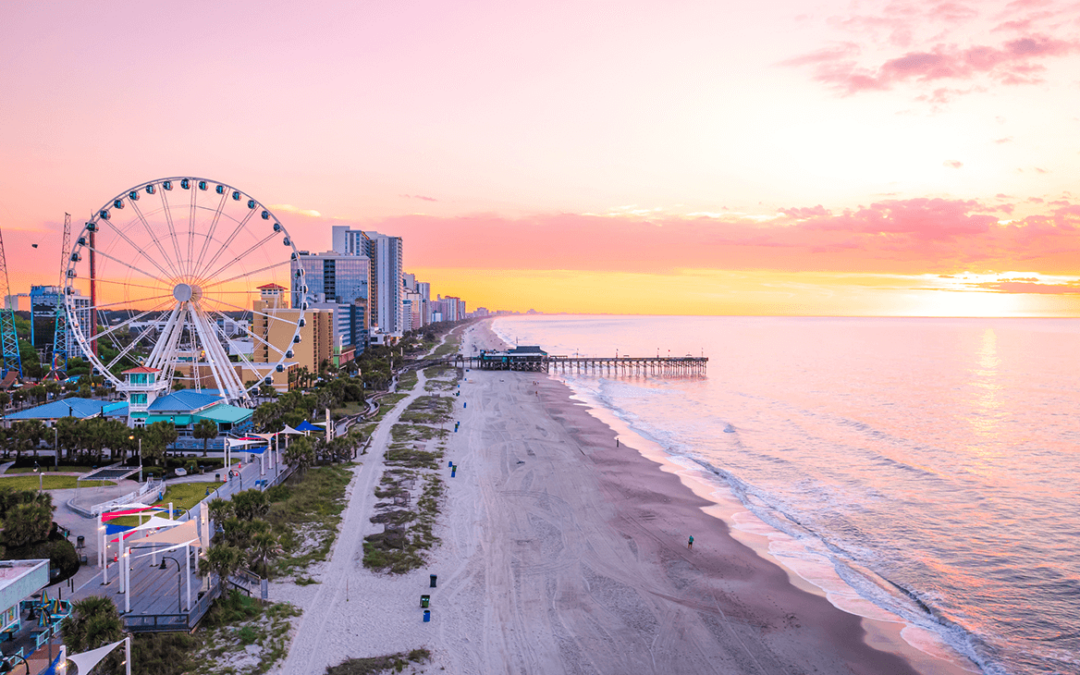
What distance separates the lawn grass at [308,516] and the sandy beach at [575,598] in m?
0.79

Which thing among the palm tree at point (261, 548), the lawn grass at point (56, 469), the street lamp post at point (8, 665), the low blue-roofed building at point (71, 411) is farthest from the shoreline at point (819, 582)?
the low blue-roofed building at point (71, 411)

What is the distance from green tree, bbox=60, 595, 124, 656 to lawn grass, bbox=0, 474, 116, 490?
22313mm

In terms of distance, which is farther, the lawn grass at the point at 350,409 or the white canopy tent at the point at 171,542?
the lawn grass at the point at 350,409

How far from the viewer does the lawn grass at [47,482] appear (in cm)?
3372

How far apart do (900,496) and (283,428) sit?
146ft

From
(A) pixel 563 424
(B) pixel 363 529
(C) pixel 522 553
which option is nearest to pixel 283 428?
(B) pixel 363 529

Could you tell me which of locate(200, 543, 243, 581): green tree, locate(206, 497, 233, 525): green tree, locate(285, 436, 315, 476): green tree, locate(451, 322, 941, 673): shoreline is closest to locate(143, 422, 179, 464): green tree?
locate(285, 436, 315, 476): green tree

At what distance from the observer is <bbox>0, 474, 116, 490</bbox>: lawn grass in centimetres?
3372

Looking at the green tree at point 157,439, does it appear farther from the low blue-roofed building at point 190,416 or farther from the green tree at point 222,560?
the green tree at point 222,560

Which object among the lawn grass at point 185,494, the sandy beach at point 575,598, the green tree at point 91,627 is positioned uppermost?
the green tree at point 91,627

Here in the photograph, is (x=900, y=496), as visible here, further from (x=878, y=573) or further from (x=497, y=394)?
(x=497, y=394)

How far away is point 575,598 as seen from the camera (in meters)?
23.8

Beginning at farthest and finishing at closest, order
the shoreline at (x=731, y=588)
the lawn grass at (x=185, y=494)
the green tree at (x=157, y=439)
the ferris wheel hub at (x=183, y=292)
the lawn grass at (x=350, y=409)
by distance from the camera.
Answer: the lawn grass at (x=350, y=409), the ferris wheel hub at (x=183, y=292), the green tree at (x=157, y=439), the lawn grass at (x=185, y=494), the shoreline at (x=731, y=588)

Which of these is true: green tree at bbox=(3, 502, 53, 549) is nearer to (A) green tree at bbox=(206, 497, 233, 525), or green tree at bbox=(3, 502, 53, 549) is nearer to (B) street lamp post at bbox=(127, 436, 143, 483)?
(A) green tree at bbox=(206, 497, 233, 525)
